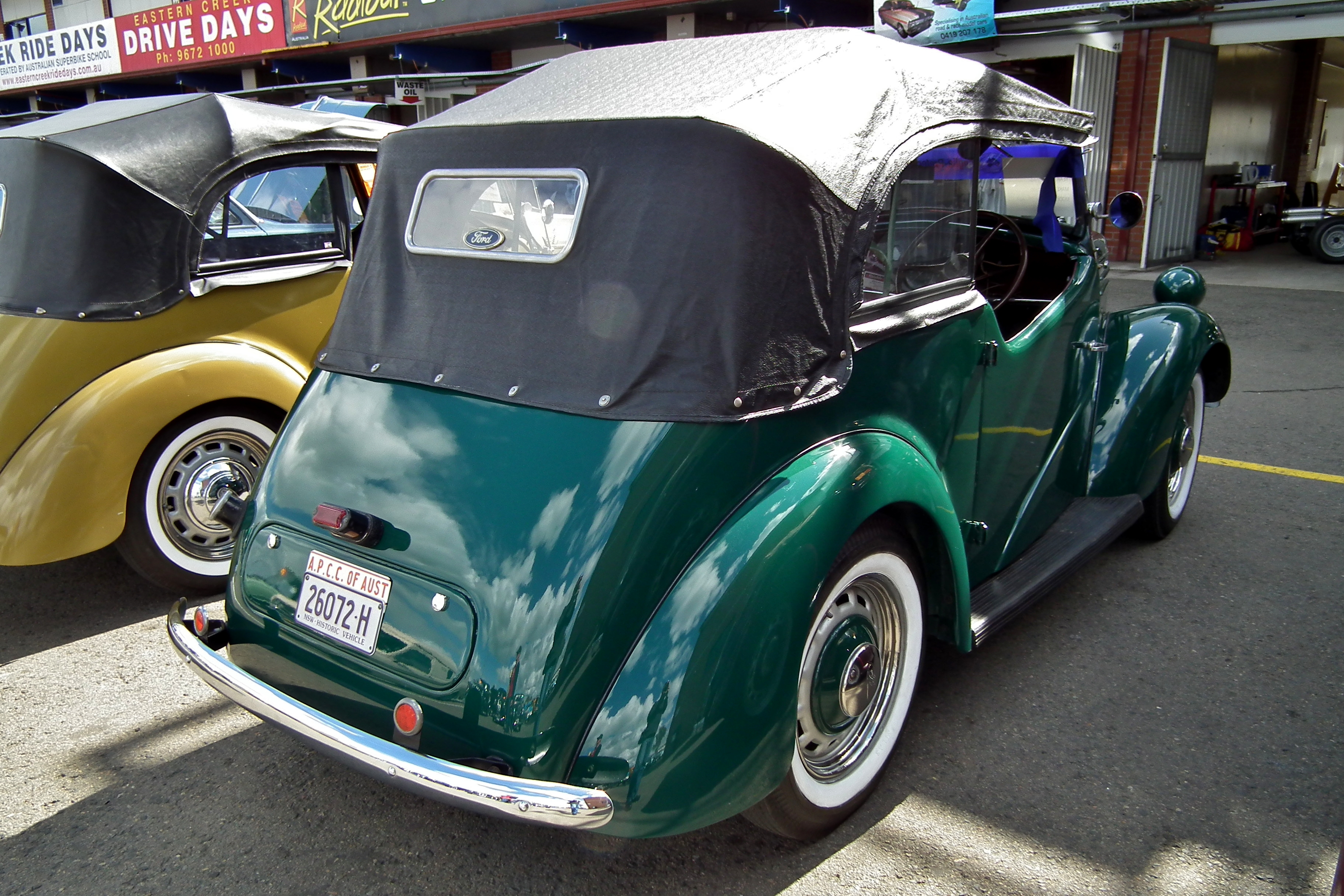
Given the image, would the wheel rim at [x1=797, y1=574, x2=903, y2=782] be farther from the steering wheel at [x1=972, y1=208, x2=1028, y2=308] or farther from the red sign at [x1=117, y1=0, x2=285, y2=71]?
the red sign at [x1=117, y1=0, x2=285, y2=71]

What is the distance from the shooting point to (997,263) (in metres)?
4.00

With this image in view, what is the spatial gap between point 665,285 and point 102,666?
8.71ft

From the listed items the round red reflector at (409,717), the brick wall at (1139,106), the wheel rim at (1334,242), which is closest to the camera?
the round red reflector at (409,717)

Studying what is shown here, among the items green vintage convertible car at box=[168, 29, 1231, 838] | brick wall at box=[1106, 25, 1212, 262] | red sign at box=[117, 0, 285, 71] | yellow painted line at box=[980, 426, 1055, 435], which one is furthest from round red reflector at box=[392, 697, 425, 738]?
red sign at box=[117, 0, 285, 71]

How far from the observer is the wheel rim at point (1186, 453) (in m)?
4.36

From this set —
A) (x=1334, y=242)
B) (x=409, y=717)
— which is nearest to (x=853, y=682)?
(x=409, y=717)

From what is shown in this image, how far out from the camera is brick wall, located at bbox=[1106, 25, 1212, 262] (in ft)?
41.0

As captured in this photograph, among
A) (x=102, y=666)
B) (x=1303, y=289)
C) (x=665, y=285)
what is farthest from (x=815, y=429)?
(x=1303, y=289)

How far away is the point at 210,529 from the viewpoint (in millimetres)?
4113

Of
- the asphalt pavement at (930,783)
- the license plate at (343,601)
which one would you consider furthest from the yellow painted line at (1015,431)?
the license plate at (343,601)

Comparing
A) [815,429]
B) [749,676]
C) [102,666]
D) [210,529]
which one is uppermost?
[815,429]

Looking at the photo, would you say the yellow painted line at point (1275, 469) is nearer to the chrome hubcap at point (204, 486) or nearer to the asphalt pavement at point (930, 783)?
the asphalt pavement at point (930, 783)

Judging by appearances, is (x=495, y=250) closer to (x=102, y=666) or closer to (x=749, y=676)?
(x=749, y=676)

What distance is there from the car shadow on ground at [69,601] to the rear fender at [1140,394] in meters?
3.83
